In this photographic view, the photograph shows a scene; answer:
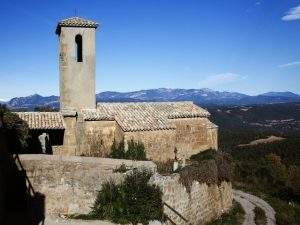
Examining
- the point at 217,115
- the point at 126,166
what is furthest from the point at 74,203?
the point at 217,115

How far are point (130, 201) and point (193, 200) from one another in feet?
16.9

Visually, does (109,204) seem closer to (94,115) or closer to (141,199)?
(141,199)

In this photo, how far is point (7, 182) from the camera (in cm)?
1709

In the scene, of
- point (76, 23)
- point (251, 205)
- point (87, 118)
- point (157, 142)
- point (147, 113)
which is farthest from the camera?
point (251, 205)

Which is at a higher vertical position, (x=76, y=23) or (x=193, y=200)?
(x=76, y=23)

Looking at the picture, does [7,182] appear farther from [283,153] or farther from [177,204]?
[283,153]

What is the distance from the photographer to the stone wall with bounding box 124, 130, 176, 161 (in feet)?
81.0

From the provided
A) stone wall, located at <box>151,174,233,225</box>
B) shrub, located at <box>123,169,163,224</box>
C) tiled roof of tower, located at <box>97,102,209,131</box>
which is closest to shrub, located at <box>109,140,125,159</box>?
tiled roof of tower, located at <box>97,102,209,131</box>

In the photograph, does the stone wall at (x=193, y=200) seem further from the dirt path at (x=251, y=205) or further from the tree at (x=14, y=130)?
the tree at (x=14, y=130)

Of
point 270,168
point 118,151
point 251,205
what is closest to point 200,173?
point 118,151

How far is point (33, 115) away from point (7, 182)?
884cm

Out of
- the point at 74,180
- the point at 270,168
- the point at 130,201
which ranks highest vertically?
the point at 74,180

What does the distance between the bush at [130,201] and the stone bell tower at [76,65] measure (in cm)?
952

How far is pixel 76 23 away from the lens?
25938mm
